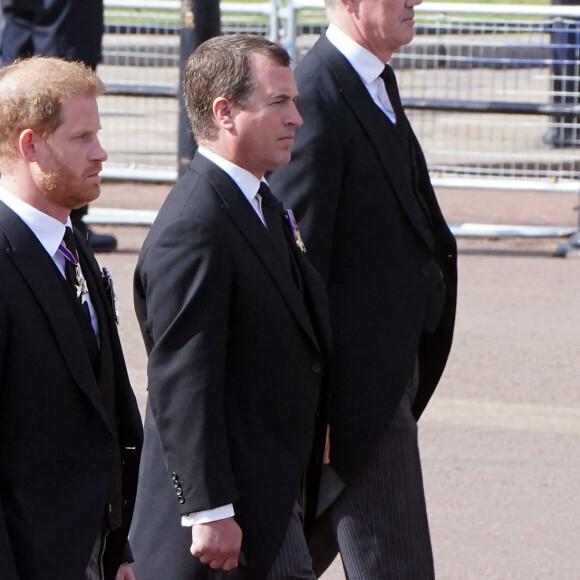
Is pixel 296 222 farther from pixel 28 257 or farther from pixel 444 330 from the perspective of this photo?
pixel 28 257

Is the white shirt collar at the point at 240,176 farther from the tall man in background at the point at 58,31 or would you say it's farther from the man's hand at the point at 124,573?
the tall man in background at the point at 58,31

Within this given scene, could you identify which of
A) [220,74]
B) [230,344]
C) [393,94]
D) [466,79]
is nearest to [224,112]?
[220,74]

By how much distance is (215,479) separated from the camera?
3166 mm

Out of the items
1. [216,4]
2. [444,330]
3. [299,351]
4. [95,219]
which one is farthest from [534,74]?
[299,351]

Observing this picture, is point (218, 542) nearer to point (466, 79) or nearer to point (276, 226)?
point (276, 226)

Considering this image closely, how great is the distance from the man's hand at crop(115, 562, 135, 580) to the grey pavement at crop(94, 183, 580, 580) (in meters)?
1.79

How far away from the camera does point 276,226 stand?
342 centimetres

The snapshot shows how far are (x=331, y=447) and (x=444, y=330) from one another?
47 cm

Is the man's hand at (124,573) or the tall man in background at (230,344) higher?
the tall man in background at (230,344)

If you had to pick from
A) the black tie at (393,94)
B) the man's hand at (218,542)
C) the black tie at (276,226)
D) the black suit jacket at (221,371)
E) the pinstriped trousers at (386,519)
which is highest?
the black tie at (393,94)

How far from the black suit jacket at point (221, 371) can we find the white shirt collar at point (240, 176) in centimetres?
2

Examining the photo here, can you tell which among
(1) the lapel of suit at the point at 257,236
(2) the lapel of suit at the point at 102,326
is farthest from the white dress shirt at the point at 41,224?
(1) the lapel of suit at the point at 257,236

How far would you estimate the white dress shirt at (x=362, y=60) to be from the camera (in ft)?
12.6

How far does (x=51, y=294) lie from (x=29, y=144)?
0.29 metres
